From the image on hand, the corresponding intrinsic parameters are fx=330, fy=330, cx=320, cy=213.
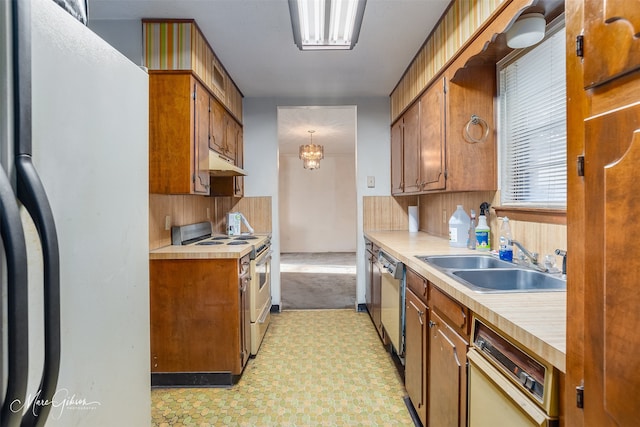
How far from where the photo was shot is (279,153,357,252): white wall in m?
8.02

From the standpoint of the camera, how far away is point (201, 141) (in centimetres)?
237

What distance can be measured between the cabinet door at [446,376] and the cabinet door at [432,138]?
1.08 metres

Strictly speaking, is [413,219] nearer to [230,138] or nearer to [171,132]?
[230,138]

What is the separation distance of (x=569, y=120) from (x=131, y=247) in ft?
3.94

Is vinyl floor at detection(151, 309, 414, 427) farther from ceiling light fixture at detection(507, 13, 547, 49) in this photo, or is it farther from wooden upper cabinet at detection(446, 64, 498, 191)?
ceiling light fixture at detection(507, 13, 547, 49)

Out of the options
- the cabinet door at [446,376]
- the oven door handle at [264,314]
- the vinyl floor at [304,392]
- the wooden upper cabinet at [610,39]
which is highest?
the wooden upper cabinet at [610,39]

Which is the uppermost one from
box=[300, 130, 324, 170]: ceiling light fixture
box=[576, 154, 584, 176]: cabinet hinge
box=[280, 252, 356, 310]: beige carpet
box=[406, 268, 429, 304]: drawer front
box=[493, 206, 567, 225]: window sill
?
box=[300, 130, 324, 170]: ceiling light fixture

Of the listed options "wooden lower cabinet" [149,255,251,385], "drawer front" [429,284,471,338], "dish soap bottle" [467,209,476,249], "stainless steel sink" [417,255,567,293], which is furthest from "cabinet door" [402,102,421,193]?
"wooden lower cabinet" [149,255,251,385]

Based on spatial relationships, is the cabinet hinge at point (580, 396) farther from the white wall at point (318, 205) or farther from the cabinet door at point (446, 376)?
the white wall at point (318, 205)

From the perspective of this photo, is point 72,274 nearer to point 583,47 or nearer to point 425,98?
point 583,47

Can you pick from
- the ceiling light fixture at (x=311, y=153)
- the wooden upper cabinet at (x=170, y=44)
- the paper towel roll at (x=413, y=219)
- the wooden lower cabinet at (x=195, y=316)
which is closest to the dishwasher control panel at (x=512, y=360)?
the wooden lower cabinet at (x=195, y=316)

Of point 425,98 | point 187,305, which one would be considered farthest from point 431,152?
point 187,305

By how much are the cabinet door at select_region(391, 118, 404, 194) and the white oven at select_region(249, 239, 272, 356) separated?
4.90 feet

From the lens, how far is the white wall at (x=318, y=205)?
8023mm
